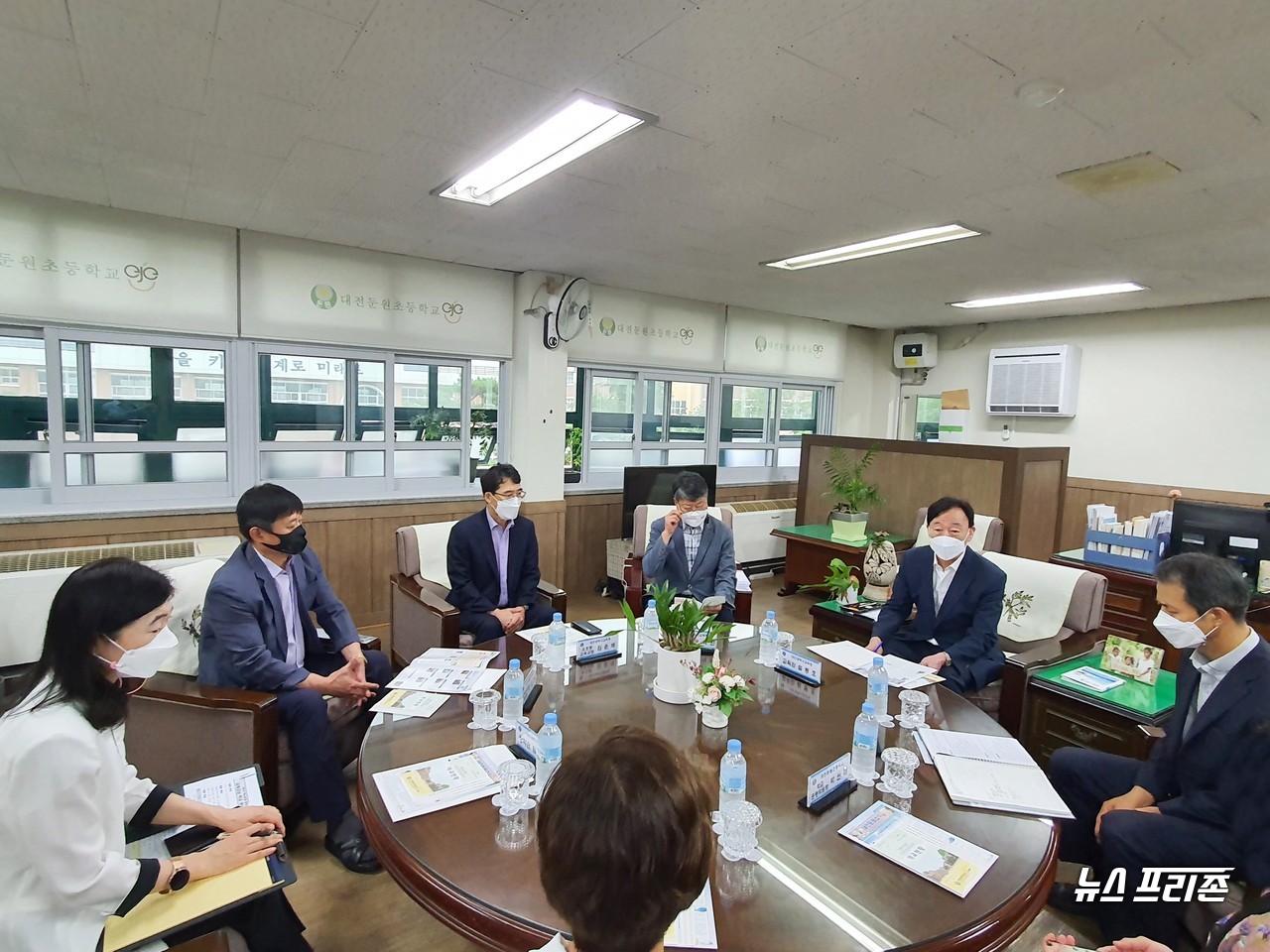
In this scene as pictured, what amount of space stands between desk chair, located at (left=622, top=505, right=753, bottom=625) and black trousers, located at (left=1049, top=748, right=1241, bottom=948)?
1.49 m

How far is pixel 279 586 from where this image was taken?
7.94ft

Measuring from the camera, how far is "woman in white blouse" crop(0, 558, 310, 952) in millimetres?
1147

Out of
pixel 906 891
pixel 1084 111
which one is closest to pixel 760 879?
pixel 906 891

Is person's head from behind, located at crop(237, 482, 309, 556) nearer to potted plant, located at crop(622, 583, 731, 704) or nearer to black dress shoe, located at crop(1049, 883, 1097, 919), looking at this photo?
potted plant, located at crop(622, 583, 731, 704)

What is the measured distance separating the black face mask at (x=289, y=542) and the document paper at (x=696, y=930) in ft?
6.18

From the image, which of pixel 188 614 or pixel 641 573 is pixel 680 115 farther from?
pixel 188 614

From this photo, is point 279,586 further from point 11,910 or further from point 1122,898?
point 1122,898

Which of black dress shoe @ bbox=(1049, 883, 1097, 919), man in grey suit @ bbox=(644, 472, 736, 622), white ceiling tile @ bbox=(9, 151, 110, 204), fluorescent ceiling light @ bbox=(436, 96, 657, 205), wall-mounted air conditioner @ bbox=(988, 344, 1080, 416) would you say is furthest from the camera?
wall-mounted air conditioner @ bbox=(988, 344, 1080, 416)

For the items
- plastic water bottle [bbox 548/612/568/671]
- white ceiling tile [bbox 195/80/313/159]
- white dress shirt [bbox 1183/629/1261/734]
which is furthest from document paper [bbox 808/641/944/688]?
white ceiling tile [bbox 195/80/313/159]

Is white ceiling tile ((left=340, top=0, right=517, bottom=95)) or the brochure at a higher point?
white ceiling tile ((left=340, top=0, right=517, bottom=95))

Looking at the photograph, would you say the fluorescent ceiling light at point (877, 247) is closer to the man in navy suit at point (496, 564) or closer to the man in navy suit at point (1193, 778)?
A: the man in navy suit at point (1193, 778)

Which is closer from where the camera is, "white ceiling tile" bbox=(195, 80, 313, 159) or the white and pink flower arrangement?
the white and pink flower arrangement

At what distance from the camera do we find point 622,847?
0.73 metres

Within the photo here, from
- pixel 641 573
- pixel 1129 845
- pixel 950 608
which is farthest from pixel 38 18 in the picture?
pixel 1129 845
